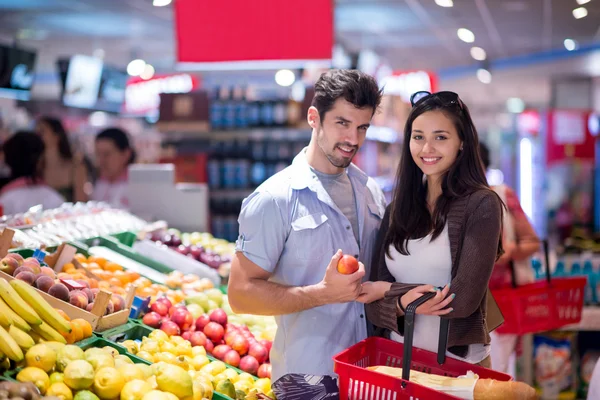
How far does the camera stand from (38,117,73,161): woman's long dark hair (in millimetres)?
6961

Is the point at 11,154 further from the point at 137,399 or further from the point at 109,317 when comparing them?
the point at 137,399

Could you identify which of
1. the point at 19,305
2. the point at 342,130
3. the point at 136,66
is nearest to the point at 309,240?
the point at 342,130

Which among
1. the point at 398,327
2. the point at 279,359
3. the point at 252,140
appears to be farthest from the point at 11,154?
the point at 398,327

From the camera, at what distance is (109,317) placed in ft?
9.55

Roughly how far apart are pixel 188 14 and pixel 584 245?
4344 mm

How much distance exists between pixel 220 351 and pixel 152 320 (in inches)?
15.2

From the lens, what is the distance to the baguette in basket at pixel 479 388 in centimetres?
210

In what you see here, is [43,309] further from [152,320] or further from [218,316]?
[218,316]

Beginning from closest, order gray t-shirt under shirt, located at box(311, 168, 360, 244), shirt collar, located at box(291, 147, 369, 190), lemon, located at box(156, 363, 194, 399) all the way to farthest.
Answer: lemon, located at box(156, 363, 194, 399), shirt collar, located at box(291, 147, 369, 190), gray t-shirt under shirt, located at box(311, 168, 360, 244)

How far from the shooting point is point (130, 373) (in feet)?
7.63

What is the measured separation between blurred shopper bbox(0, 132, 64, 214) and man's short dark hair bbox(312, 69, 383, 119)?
382 centimetres

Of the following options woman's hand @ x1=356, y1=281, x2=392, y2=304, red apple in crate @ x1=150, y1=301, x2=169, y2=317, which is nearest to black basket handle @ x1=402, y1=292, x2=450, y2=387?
woman's hand @ x1=356, y1=281, x2=392, y2=304

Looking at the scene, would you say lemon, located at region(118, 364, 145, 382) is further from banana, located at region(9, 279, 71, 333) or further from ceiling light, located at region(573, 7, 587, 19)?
ceiling light, located at region(573, 7, 587, 19)

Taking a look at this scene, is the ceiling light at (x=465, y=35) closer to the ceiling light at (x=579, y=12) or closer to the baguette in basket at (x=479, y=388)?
the ceiling light at (x=579, y=12)
